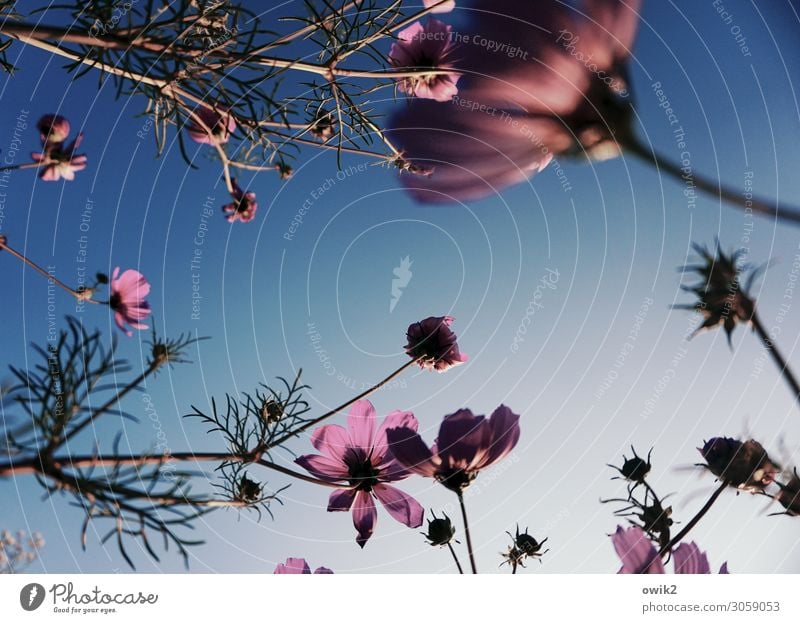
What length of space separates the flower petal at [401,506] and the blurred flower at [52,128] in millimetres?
462

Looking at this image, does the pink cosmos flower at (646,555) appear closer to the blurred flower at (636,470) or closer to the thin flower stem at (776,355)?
the blurred flower at (636,470)

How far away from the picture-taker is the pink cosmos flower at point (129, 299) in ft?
1.96

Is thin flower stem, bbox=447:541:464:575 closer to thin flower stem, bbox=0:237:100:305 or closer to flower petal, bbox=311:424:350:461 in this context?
flower petal, bbox=311:424:350:461

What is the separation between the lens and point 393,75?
1.74 ft

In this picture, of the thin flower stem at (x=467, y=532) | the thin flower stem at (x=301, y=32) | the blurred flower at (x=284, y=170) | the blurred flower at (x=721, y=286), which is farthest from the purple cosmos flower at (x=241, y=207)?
the blurred flower at (x=721, y=286)

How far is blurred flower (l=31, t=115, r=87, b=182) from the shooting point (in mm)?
583

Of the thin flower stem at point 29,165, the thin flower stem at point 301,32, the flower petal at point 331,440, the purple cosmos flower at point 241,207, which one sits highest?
the thin flower stem at point 301,32

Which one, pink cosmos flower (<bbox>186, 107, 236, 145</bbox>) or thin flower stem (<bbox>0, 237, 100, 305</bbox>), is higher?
pink cosmos flower (<bbox>186, 107, 236, 145</bbox>)

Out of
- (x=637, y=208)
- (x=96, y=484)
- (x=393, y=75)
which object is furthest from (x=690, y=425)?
(x=96, y=484)

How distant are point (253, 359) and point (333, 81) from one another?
0.29 metres

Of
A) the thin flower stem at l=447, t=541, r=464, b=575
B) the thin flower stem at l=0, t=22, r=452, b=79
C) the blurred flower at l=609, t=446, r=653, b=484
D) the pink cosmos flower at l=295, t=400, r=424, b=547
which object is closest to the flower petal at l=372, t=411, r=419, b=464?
the pink cosmos flower at l=295, t=400, r=424, b=547

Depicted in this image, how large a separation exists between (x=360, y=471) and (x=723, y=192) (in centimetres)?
49

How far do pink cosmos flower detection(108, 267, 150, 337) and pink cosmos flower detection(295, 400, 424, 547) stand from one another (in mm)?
209
